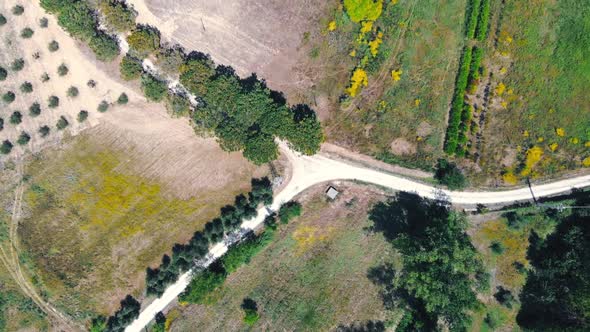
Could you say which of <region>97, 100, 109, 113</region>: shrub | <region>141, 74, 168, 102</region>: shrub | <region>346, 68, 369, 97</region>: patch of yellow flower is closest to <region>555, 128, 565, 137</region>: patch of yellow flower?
<region>346, 68, 369, 97</region>: patch of yellow flower

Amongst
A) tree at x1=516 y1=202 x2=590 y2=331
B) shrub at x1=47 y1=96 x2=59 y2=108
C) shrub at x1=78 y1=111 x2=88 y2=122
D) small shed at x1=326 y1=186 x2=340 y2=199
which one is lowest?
shrub at x1=47 y1=96 x2=59 y2=108

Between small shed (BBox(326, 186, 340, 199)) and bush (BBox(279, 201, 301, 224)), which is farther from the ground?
small shed (BBox(326, 186, 340, 199))

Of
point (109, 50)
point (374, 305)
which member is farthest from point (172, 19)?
point (374, 305)

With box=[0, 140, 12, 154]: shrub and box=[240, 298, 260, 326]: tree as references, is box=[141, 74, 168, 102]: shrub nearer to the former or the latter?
box=[0, 140, 12, 154]: shrub

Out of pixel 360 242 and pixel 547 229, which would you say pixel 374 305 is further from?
pixel 547 229

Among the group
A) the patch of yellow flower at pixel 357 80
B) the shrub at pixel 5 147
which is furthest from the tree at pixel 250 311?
the shrub at pixel 5 147

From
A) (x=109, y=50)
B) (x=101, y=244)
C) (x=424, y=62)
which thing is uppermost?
(x=424, y=62)
